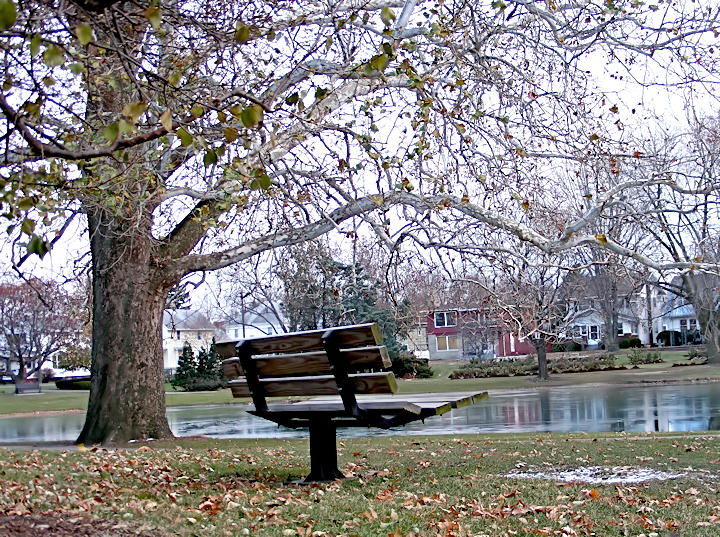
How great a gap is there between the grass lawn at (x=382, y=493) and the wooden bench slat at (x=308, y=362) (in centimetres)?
99

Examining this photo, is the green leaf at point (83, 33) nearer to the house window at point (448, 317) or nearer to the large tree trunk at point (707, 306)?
the house window at point (448, 317)

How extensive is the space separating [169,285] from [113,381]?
5.63 ft

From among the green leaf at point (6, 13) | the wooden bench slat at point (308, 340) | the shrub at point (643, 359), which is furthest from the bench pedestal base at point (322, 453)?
the shrub at point (643, 359)

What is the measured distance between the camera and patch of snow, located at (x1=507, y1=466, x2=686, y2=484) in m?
7.36

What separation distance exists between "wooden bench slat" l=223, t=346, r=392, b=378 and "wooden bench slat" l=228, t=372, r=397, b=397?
6 centimetres

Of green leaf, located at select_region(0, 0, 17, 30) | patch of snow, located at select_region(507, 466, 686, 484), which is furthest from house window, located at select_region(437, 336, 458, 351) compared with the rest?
green leaf, located at select_region(0, 0, 17, 30)

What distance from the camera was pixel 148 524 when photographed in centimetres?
538

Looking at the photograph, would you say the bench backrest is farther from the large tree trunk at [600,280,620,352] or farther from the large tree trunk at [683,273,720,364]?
the large tree trunk at [683,273,720,364]

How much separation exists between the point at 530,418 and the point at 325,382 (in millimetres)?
12802

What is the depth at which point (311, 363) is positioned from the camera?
6844mm

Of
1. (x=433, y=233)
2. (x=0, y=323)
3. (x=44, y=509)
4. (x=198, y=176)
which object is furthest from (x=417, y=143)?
(x=0, y=323)

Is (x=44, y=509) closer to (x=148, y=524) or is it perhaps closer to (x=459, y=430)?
(x=148, y=524)

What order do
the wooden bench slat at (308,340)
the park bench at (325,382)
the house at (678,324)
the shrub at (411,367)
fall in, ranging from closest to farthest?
the wooden bench slat at (308,340), the park bench at (325,382), the shrub at (411,367), the house at (678,324)

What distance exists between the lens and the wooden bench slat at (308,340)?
6422 millimetres
